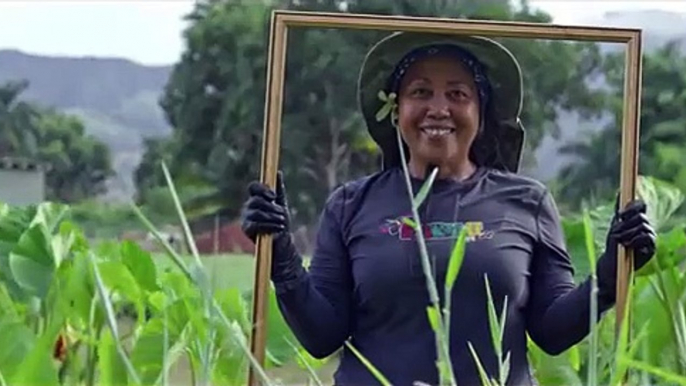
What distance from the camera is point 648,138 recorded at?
117cm

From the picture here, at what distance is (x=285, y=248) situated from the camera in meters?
0.87

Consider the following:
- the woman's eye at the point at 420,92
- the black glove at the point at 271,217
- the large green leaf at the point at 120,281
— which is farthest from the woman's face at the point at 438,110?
the large green leaf at the point at 120,281

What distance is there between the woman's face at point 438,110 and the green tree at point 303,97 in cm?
4

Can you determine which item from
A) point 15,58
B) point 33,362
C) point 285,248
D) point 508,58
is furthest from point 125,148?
point 15,58

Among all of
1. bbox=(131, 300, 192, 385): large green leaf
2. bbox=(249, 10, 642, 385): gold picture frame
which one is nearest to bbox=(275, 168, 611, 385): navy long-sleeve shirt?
Result: bbox=(249, 10, 642, 385): gold picture frame

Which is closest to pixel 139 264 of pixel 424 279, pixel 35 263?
pixel 35 263

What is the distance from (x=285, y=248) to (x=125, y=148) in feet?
0.41

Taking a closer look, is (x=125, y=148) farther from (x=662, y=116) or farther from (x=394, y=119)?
(x=662, y=116)

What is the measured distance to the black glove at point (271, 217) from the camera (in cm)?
82

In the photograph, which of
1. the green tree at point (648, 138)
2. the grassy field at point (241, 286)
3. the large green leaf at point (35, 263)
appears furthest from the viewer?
the large green leaf at point (35, 263)

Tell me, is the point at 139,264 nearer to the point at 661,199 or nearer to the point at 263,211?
the point at 263,211

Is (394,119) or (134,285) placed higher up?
(394,119)

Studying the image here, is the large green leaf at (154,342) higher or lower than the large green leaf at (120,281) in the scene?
lower

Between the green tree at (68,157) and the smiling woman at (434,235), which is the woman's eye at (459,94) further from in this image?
the green tree at (68,157)
